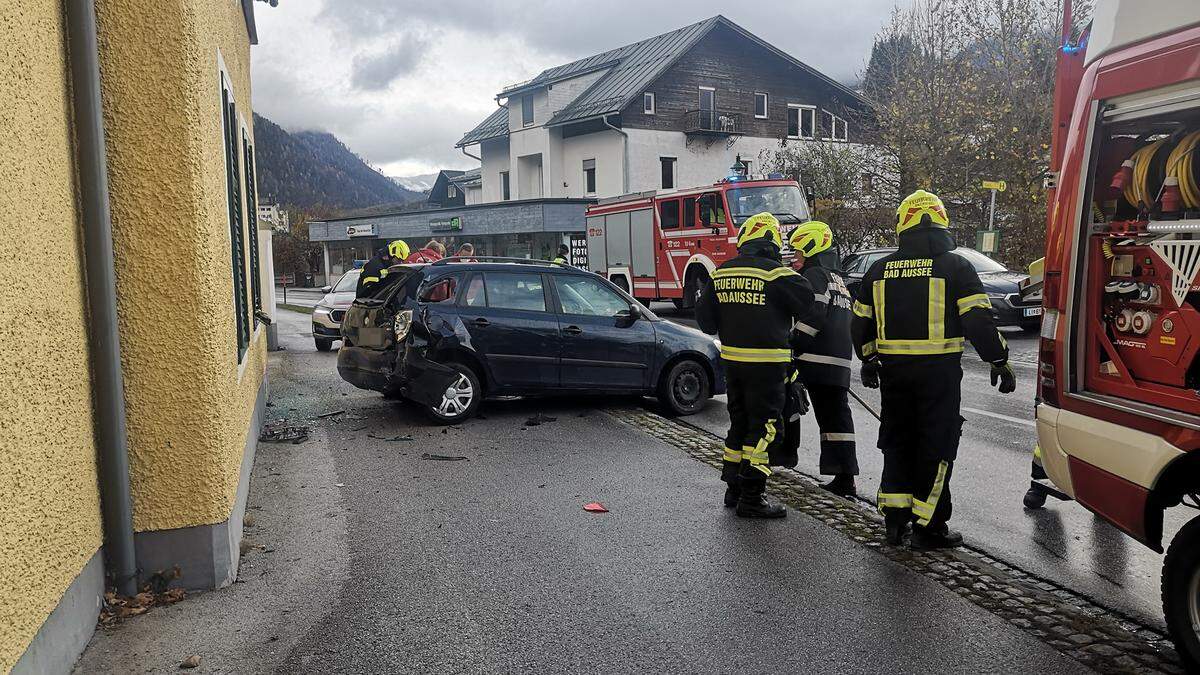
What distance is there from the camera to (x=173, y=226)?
13.7 feet

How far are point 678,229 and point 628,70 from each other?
83.2ft

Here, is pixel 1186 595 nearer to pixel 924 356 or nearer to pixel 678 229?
pixel 924 356

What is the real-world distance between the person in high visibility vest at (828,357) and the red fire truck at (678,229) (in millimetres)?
10129

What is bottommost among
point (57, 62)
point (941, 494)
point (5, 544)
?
point (941, 494)

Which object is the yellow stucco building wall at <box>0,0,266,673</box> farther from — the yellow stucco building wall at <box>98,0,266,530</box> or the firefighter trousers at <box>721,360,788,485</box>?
the firefighter trousers at <box>721,360,788,485</box>

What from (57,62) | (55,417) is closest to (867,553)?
(55,417)

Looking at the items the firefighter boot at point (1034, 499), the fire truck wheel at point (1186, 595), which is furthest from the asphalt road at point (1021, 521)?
the fire truck wheel at point (1186, 595)

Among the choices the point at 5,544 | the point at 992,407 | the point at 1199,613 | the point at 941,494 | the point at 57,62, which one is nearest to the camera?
the point at 5,544

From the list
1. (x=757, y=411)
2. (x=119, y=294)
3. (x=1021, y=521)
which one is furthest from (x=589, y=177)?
(x=119, y=294)

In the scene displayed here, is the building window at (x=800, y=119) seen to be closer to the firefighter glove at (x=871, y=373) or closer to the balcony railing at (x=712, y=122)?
the balcony railing at (x=712, y=122)

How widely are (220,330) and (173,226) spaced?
2.10ft

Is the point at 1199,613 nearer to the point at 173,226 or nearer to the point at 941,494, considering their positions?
the point at 941,494

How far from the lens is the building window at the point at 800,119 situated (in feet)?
145

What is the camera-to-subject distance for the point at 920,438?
502 centimetres
